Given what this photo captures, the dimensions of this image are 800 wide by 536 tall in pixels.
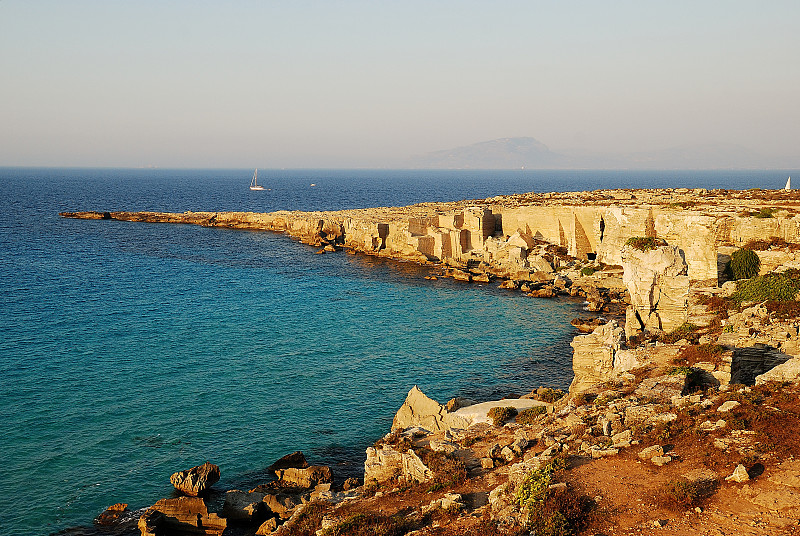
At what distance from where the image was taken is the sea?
2561 centimetres

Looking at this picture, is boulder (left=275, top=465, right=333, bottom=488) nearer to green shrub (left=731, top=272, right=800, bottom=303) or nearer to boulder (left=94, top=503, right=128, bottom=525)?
boulder (left=94, top=503, right=128, bottom=525)

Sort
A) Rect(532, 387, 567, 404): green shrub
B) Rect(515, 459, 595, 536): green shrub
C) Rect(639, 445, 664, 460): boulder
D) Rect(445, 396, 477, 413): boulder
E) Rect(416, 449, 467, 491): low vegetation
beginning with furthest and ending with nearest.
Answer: Rect(445, 396, 477, 413): boulder, Rect(532, 387, 567, 404): green shrub, Rect(416, 449, 467, 491): low vegetation, Rect(639, 445, 664, 460): boulder, Rect(515, 459, 595, 536): green shrub

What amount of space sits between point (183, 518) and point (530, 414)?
523 inches

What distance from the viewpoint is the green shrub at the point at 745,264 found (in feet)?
124

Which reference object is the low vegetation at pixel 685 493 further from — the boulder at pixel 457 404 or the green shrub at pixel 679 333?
the boulder at pixel 457 404

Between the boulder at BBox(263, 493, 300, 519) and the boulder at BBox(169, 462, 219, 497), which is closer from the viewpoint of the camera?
the boulder at BBox(263, 493, 300, 519)

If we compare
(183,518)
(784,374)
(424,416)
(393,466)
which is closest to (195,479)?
(183,518)

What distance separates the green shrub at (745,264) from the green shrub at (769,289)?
21.6 ft

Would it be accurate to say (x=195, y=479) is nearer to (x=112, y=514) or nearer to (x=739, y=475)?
(x=112, y=514)

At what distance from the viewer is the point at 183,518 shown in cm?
2184

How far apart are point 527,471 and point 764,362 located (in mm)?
11801

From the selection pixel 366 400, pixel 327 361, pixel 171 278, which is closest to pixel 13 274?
pixel 171 278

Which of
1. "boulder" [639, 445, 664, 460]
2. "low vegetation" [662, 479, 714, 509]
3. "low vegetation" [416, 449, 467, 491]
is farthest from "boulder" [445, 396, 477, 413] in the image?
"low vegetation" [662, 479, 714, 509]

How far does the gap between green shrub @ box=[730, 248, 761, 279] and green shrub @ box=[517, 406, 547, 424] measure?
21.1m
